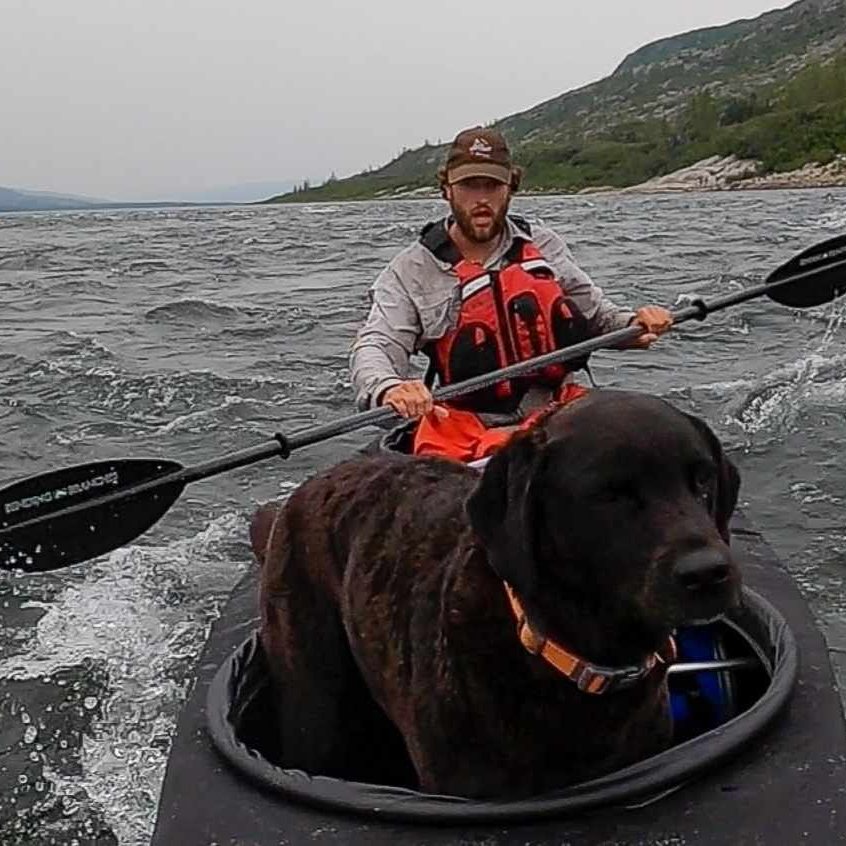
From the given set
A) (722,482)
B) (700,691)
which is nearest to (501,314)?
(700,691)

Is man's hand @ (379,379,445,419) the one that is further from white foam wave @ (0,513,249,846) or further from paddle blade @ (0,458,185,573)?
white foam wave @ (0,513,249,846)

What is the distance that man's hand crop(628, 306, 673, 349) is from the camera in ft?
14.3

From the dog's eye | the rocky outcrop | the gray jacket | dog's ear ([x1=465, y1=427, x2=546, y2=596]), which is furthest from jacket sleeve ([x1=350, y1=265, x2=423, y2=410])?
the rocky outcrop

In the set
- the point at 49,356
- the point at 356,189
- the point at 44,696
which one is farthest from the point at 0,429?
the point at 356,189

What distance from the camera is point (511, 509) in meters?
2.25

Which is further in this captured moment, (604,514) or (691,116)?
(691,116)

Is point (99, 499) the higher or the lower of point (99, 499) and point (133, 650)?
the higher

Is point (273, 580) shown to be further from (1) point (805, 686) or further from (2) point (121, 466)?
(1) point (805, 686)

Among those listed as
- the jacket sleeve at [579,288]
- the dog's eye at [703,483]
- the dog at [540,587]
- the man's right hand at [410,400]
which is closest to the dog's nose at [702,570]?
the dog at [540,587]

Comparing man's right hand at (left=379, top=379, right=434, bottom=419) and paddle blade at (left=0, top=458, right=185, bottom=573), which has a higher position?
man's right hand at (left=379, top=379, right=434, bottom=419)

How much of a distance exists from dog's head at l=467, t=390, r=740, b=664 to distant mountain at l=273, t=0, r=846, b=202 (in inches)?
1976

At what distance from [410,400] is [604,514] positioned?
68.6 inches

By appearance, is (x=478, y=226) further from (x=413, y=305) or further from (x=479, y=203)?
(x=413, y=305)

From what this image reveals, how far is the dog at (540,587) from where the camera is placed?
6.93 feet
